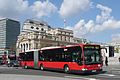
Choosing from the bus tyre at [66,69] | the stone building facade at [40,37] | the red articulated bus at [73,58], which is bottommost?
the bus tyre at [66,69]

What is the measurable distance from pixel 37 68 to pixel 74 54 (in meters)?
13.3

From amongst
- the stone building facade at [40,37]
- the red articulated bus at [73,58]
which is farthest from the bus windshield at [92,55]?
the stone building facade at [40,37]

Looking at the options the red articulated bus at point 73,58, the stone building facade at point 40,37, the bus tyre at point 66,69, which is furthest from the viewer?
the stone building facade at point 40,37

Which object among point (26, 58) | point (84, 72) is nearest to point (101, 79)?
point (84, 72)

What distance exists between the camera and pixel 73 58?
97.2 ft

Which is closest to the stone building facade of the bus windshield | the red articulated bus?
the red articulated bus

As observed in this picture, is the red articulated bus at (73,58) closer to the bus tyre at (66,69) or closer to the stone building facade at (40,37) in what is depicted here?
the bus tyre at (66,69)

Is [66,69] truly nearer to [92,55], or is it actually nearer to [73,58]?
[73,58]

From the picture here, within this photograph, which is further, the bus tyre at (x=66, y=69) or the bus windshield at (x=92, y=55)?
the bus tyre at (x=66, y=69)

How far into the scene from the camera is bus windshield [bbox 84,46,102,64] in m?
28.0

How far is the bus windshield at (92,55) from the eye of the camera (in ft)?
91.8

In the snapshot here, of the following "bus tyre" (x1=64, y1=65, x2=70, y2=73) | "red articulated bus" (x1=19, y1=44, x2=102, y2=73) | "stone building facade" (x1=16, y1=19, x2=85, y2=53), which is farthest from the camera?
"stone building facade" (x1=16, y1=19, x2=85, y2=53)

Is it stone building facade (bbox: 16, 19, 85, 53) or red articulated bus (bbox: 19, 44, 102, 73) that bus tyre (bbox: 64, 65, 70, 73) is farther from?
stone building facade (bbox: 16, 19, 85, 53)

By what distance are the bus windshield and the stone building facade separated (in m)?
105
